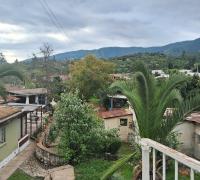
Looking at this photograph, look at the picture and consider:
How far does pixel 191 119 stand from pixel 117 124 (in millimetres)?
7883

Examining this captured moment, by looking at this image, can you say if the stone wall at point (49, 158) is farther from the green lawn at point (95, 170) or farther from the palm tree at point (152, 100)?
the palm tree at point (152, 100)

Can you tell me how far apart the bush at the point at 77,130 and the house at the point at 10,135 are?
115 inches

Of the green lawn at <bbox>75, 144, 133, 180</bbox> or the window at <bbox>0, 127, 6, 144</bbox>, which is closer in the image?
the green lawn at <bbox>75, 144, 133, 180</bbox>

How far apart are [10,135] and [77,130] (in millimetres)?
4692

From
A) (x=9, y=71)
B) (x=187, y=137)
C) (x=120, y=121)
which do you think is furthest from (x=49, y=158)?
(x=120, y=121)

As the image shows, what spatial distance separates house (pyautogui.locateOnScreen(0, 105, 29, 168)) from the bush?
2.93 meters

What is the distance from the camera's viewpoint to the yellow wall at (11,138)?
2251 cm

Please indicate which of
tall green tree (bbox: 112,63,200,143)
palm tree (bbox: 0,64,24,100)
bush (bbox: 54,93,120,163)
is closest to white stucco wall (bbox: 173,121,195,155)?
bush (bbox: 54,93,120,163)

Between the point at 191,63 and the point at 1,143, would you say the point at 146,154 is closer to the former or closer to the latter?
the point at 1,143

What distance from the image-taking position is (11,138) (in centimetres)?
2444

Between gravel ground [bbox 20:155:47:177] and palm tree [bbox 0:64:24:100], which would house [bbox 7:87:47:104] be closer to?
gravel ground [bbox 20:155:47:177]

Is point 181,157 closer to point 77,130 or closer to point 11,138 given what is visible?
point 77,130

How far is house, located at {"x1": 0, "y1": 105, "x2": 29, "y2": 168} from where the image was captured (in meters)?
22.2

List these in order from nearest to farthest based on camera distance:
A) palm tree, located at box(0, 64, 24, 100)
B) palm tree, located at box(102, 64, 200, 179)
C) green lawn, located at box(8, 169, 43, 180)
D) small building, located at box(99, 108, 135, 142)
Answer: palm tree, located at box(102, 64, 200, 179), green lawn, located at box(8, 169, 43, 180), palm tree, located at box(0, 64, 24, 100), small building, located at box(99, 108, 135, 142)
